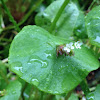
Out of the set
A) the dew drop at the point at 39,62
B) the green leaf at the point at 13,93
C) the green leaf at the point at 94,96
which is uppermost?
the dew drop at the point at 39,62

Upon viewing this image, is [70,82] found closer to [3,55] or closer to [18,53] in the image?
[18,53]

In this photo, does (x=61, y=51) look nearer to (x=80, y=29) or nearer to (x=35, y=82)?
(x=35, y=82)

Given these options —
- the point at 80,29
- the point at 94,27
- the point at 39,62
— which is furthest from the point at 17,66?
the point at 80,29

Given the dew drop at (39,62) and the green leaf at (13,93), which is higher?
the dew drop at (39,62)

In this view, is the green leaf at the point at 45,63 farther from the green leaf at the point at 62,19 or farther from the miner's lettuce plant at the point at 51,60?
the green leaf at the point at 62,19

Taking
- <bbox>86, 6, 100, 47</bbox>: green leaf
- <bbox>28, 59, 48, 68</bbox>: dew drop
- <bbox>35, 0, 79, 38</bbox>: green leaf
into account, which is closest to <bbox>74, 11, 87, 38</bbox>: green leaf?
<bbox>35, 0, 79, 38</bbox>: green leaf

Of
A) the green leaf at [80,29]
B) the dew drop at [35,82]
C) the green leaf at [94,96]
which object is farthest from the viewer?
the green leaf at [80,29]

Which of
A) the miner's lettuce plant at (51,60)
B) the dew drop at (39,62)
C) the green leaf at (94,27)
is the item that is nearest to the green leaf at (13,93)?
the miner's lettuce plant at (51,60)
